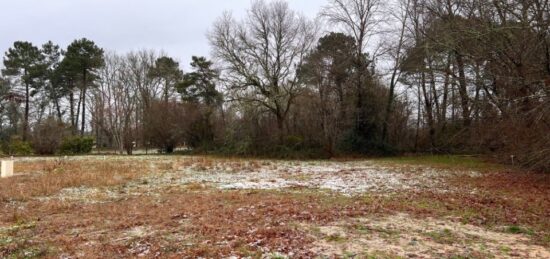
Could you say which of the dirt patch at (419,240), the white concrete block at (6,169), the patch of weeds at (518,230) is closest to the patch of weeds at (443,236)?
the dirt patch at (419,240)

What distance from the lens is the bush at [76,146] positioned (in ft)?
104

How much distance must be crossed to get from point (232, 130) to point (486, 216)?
22470 millimetres

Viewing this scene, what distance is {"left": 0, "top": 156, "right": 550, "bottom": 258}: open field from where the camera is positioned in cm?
564

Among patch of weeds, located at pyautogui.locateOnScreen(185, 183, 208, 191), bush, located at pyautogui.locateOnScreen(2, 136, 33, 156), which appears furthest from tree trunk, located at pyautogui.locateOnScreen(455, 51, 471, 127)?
bush, located at pyautogui.locateOnScreen(2, 136, 33, 156)

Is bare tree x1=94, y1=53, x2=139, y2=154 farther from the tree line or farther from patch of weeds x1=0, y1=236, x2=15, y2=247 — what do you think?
patch of weeds x1=0, y1=236, x2=15, y2=247

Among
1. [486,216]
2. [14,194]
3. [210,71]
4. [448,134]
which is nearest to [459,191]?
[486,216]

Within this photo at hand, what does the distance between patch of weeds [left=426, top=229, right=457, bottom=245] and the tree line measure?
19.1 feet

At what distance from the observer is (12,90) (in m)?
41.0

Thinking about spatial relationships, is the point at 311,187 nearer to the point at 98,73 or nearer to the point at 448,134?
the point at 448,134

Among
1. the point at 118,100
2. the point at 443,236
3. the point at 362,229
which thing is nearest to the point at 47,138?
the point at 118,100

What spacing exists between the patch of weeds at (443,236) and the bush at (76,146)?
30904 mm

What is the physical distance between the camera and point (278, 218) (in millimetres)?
7332

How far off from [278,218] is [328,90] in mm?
19511

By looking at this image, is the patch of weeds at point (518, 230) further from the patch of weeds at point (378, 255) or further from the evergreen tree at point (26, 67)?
the evergreen tree at point (26, 67)
